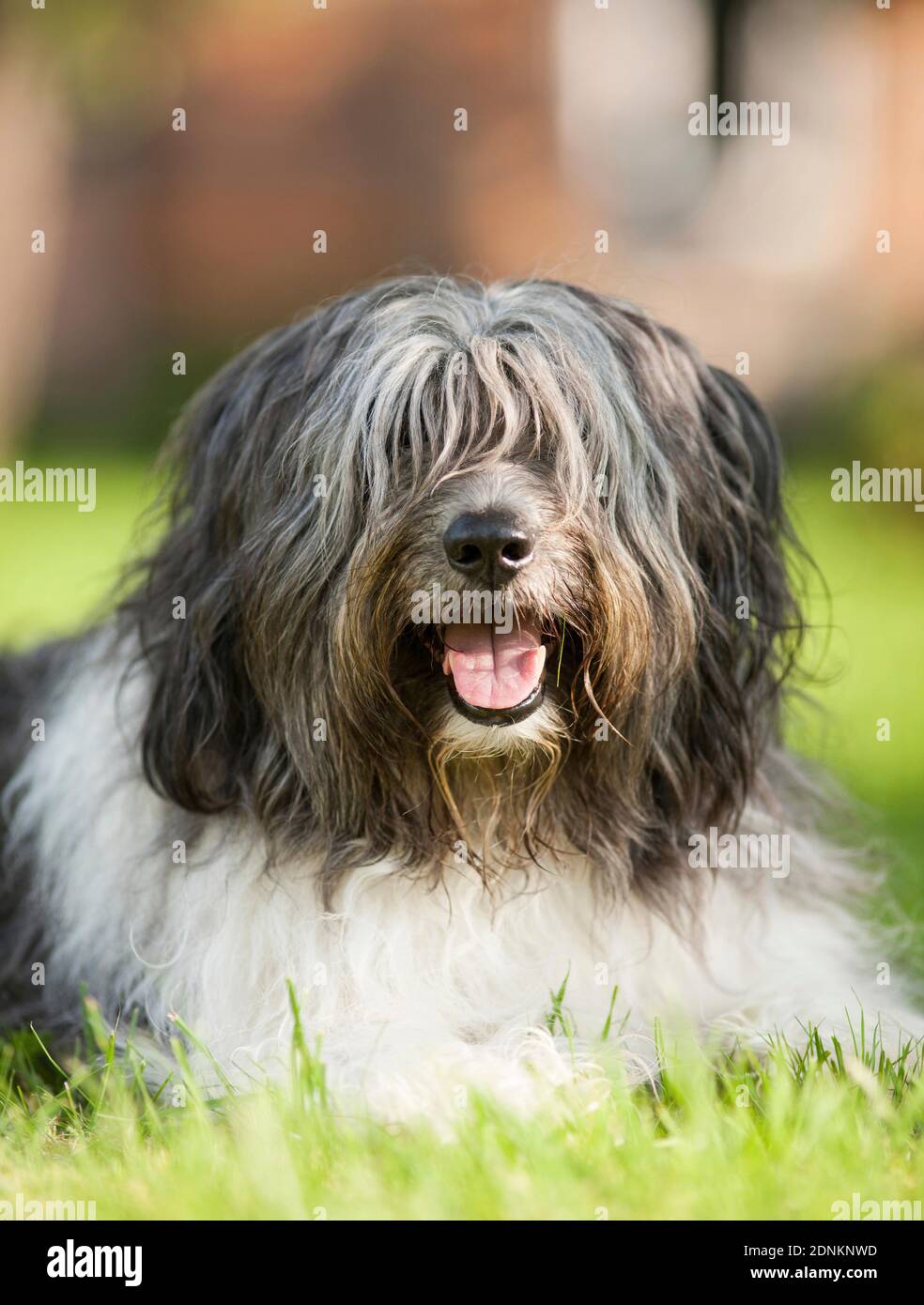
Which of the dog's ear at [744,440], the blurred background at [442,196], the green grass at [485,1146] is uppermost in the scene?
the blurred background at [442,196]

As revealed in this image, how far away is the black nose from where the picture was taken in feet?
9.57

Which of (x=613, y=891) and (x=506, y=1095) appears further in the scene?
(x=613, y=891)

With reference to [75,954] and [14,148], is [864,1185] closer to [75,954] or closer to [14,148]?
[75,954]

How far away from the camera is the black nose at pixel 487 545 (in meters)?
2.92

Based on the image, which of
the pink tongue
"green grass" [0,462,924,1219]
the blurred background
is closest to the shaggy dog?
the pink tongue

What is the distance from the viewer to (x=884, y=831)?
5137 millimetres

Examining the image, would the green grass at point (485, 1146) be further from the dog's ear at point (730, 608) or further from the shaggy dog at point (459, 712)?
the dog's ear at point (730, 608)

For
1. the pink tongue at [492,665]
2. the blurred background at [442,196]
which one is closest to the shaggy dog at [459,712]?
the pink tongue at [492,665]

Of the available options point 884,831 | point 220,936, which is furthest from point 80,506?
point 220,936

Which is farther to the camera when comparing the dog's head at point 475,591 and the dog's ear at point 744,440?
the dog's ear at point 744,440

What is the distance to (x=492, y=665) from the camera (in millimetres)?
3061

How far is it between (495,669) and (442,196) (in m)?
10.1

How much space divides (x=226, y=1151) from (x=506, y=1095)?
52 centimetres

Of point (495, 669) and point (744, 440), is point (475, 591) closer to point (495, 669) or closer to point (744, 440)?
point (495, 669)
